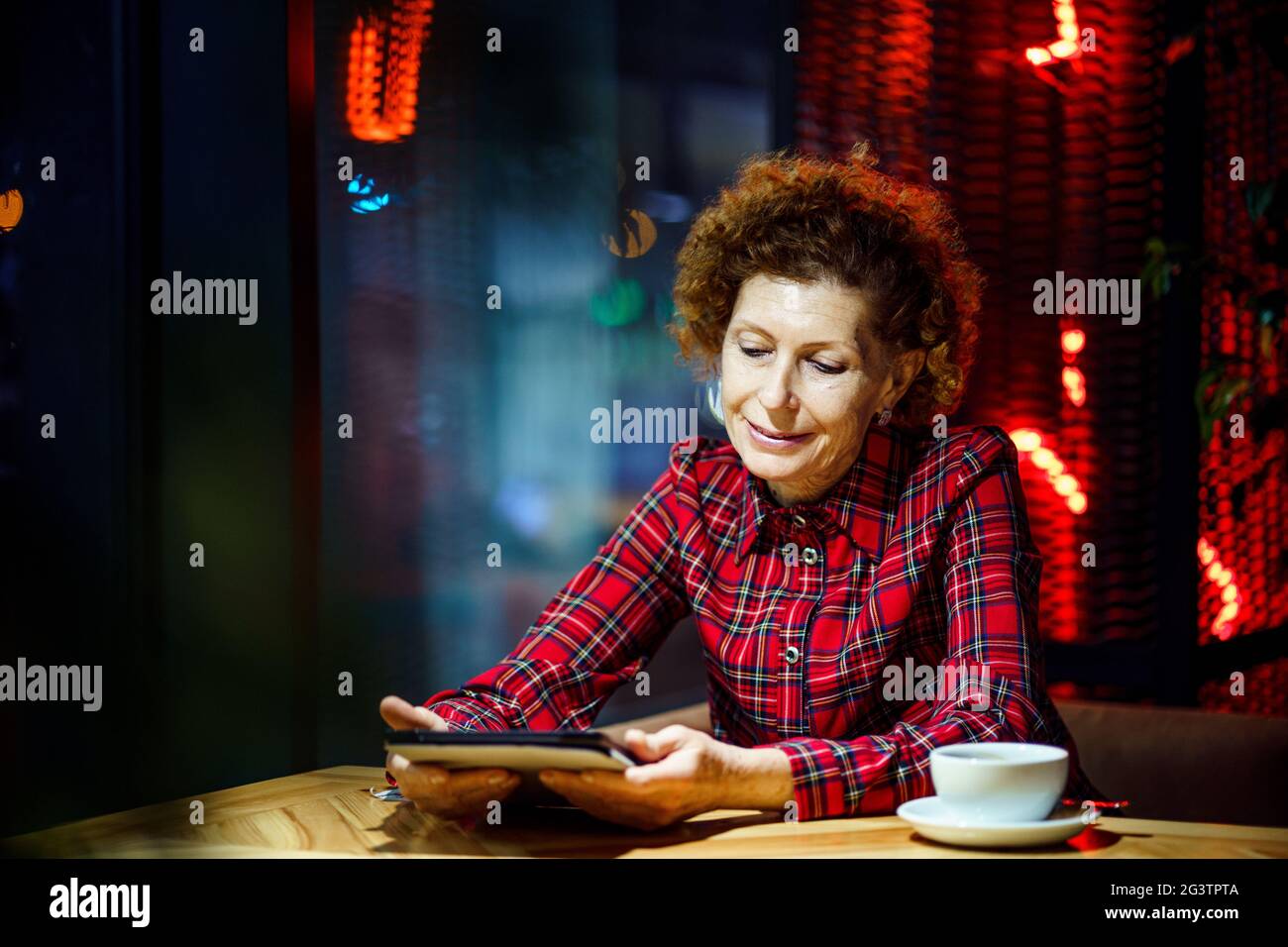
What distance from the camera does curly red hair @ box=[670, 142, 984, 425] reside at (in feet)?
6.12

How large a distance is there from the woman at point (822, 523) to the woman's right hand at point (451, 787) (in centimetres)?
26

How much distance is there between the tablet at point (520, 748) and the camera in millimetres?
1197

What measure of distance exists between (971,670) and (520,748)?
0.68 metres

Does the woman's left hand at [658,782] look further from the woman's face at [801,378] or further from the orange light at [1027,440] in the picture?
the orange light at [1027,440]

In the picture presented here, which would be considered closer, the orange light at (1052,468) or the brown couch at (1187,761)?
the brown couch at (1187,761)

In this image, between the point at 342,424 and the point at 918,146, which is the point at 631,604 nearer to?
the point at 342,424

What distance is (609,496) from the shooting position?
3643 mm

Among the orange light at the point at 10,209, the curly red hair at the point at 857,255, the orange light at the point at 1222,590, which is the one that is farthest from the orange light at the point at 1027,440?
the orange light at the point at 10,209

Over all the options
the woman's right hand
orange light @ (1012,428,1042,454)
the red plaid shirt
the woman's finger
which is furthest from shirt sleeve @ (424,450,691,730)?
orange light @ (1012,428,1042,454)

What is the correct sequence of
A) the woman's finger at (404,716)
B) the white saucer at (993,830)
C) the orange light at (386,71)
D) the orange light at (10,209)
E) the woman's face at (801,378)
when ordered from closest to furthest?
the white saucer at (993,830) < the woman's finger at (404,716) < the woman's face at (801,378) < the orange light at (10,209) < the orange light at (386,71)

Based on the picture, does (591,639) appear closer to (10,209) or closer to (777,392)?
(777,392)

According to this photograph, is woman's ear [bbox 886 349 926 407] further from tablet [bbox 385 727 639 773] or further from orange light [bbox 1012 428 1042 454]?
orange light [bbox 1012 428 1042 454]
